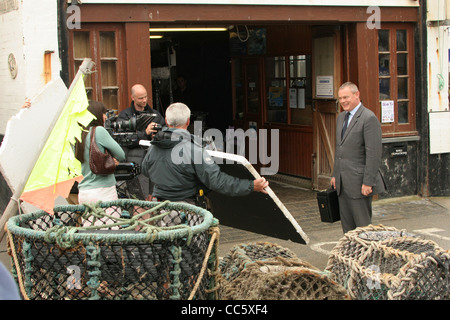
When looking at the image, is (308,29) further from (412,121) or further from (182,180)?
(182,180)

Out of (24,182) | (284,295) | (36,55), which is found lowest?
(284,295)

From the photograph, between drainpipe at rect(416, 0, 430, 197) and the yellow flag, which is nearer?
the yellow flag

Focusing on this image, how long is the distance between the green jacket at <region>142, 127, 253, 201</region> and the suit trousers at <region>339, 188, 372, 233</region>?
6.11 feet

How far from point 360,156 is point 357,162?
0.22 ft

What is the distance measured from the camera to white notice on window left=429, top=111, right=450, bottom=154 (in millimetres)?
10398

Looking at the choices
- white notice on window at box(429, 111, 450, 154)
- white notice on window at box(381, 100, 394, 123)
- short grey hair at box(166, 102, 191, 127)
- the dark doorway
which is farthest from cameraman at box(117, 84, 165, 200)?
the dark doorway

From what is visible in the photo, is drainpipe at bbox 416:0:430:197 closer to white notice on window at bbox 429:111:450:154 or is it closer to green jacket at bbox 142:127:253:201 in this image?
white notice on window at bbox 429:111:450:154

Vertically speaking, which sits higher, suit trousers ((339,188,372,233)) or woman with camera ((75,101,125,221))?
woman with camera ((75,101,125,221))

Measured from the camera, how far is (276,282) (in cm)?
400

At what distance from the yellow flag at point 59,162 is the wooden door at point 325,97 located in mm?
6610

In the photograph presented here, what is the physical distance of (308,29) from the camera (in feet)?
36.0

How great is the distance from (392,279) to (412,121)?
673 cm

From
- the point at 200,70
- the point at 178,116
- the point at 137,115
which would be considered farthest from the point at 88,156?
the point at 200,70

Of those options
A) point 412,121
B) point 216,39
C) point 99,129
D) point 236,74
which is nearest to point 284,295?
point 99,129
